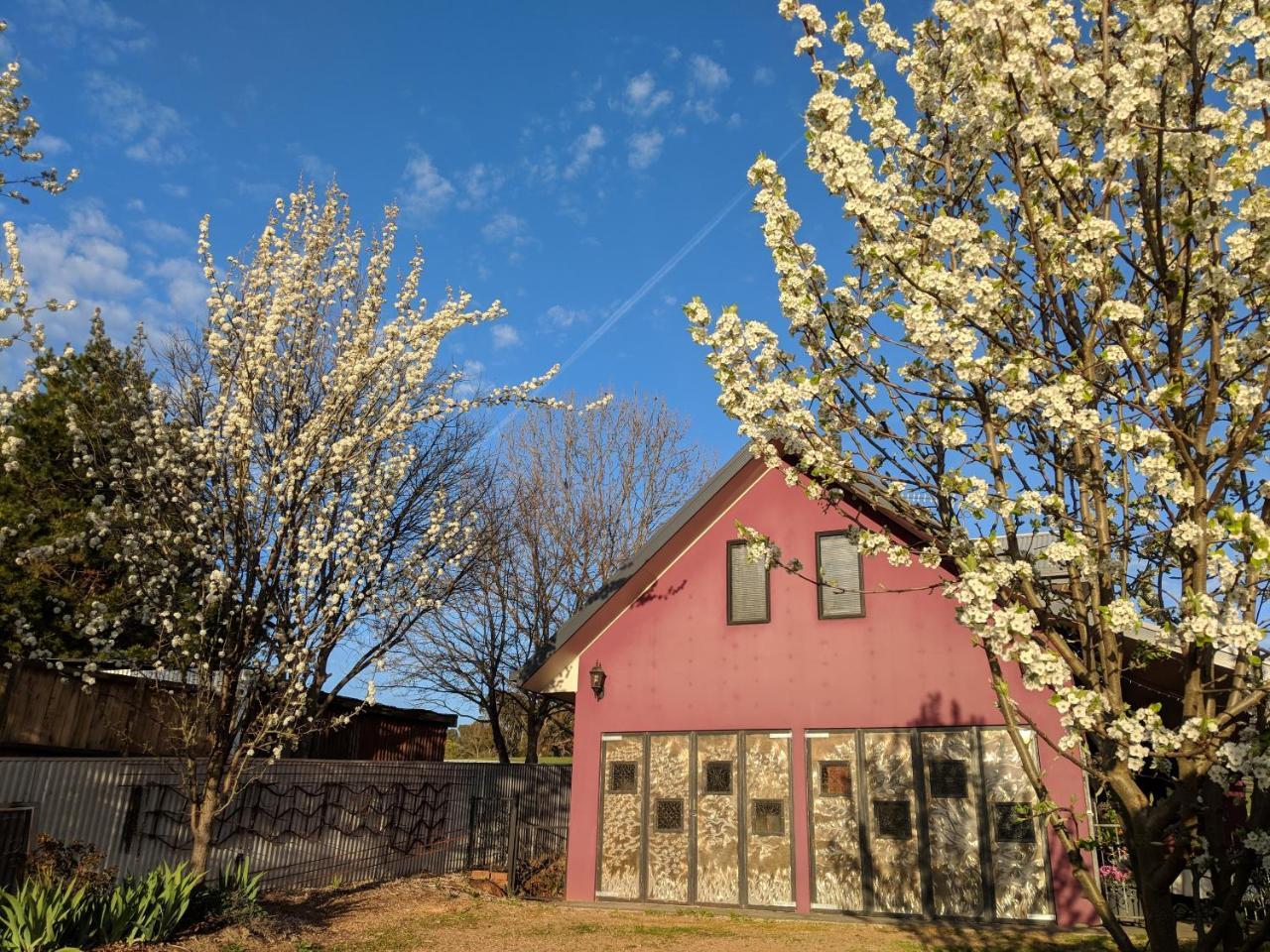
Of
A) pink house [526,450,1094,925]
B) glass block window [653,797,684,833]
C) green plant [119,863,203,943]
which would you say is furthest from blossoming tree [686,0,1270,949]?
glass block window [653,797,684,833]

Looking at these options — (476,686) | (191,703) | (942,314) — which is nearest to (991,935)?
(942,314)

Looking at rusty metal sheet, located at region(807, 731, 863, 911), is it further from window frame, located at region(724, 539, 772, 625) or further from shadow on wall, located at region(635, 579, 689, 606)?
shadow on wall, located at region(635, 579, 689, 606)

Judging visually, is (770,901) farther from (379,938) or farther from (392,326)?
(392,326)

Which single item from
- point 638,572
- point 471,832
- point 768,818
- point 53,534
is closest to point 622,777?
point 768,818

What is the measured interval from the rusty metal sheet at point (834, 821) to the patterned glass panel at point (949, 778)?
1.04 meters

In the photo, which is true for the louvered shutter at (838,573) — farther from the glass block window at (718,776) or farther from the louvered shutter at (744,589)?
the glass block window at (718,776)

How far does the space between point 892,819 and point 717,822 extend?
97.3 inches

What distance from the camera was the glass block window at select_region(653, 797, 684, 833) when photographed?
1267 cm

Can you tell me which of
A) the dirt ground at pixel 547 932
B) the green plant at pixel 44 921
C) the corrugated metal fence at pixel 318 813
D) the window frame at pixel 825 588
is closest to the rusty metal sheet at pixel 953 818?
the dirt ground at pixel 547 932

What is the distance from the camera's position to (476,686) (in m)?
23.6

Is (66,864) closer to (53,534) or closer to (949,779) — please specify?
(53,534)

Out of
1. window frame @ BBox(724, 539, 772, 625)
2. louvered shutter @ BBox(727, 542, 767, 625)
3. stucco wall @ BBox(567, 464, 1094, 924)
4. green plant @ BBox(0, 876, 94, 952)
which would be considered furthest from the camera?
louvered shutter @ BBox(727, 542, 767, 625)

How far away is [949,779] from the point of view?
1143 centimetres

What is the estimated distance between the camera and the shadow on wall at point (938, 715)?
11555mm
